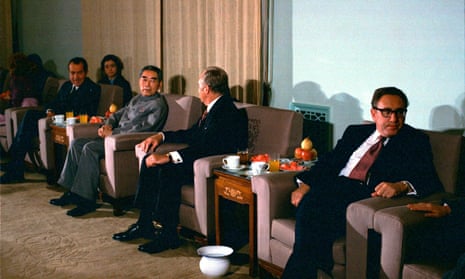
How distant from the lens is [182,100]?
15.3ft

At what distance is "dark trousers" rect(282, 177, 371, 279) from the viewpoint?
2703 mm

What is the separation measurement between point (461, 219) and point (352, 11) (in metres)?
1.83

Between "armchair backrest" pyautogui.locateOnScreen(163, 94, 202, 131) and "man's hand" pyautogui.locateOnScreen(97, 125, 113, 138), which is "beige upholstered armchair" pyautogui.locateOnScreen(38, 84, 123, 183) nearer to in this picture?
"man's hand" pyautogui.locateOnScreen(97, 125, 113, 138)

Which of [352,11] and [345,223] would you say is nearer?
[345,223]

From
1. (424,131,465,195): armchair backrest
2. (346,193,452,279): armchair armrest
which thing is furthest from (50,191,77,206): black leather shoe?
(424,131,465,195): armchair backrest

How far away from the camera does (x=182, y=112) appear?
462 centimetres

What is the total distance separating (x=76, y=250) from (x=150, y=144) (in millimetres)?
930

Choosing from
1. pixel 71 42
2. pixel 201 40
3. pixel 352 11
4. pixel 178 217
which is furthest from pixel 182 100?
pixel 71 42

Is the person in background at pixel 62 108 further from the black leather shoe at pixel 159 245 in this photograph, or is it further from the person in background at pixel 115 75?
the black leather shoe at pixel 159 245

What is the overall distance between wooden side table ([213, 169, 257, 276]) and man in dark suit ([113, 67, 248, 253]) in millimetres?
368

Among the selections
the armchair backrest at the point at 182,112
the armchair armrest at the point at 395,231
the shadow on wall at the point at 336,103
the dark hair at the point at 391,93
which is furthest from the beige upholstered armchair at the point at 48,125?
the armchair armrest at the point at 395,231

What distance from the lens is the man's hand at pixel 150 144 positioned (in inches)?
164

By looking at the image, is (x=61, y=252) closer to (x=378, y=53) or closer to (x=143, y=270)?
(x=143, y=270)

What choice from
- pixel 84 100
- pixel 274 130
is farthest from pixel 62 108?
pixel 274 130
